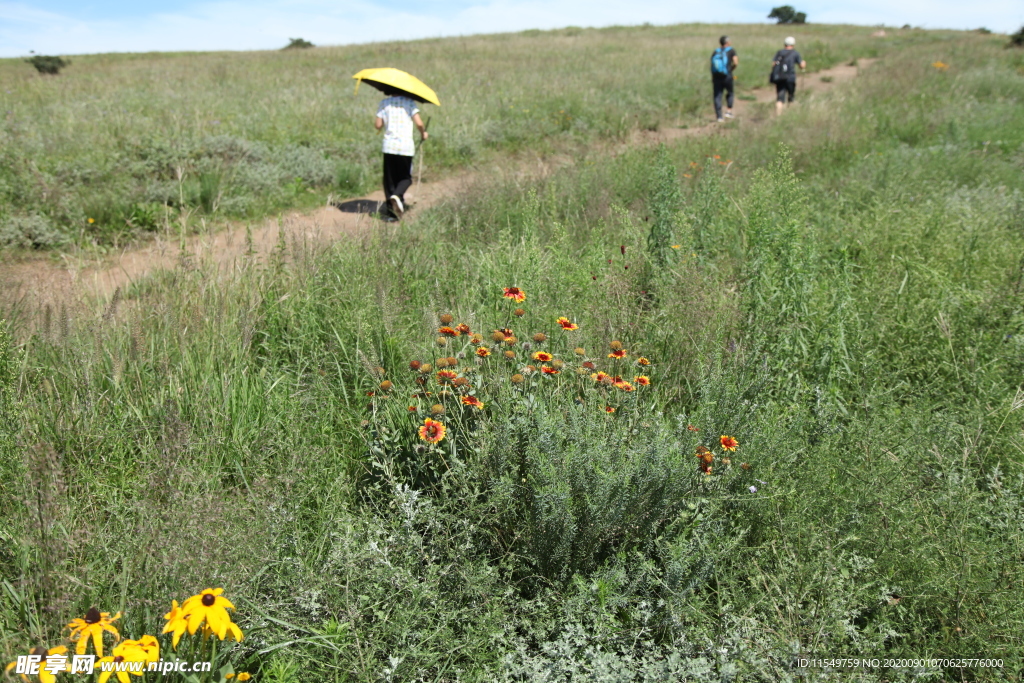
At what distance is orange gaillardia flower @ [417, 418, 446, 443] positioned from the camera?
2.71 meters

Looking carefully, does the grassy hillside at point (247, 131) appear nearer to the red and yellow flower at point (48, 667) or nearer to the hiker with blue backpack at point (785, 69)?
the hiker with blue backpack at point (785, 69)

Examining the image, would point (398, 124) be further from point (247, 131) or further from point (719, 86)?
point (719, 86)

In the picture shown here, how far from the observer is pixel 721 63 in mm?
13945

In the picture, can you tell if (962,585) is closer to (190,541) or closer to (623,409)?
(623,409)

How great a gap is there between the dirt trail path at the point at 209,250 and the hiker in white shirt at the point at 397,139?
387 mm

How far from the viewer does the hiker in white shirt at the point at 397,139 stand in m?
7.75

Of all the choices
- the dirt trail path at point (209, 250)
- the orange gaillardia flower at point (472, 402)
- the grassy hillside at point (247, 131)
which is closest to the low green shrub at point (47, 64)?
the grassy hillside at point (247, 131)

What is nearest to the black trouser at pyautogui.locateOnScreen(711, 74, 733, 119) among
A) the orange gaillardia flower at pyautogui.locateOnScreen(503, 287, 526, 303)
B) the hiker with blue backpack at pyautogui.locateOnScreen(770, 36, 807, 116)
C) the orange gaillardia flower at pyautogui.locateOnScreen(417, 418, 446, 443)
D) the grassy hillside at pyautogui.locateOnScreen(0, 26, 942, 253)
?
the grassy hillside at pyautogui.locateOnScreen(0, 26, 942, 253)

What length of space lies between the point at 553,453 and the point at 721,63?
45.4 ft

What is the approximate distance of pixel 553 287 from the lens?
4312 millimetres

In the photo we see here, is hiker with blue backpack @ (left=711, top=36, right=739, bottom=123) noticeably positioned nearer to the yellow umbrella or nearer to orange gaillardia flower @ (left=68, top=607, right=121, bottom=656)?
the yellow umbrella

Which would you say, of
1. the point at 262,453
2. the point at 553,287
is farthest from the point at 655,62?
the point at 262,453

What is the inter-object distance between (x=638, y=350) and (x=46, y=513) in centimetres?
300

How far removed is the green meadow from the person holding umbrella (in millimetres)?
2430
